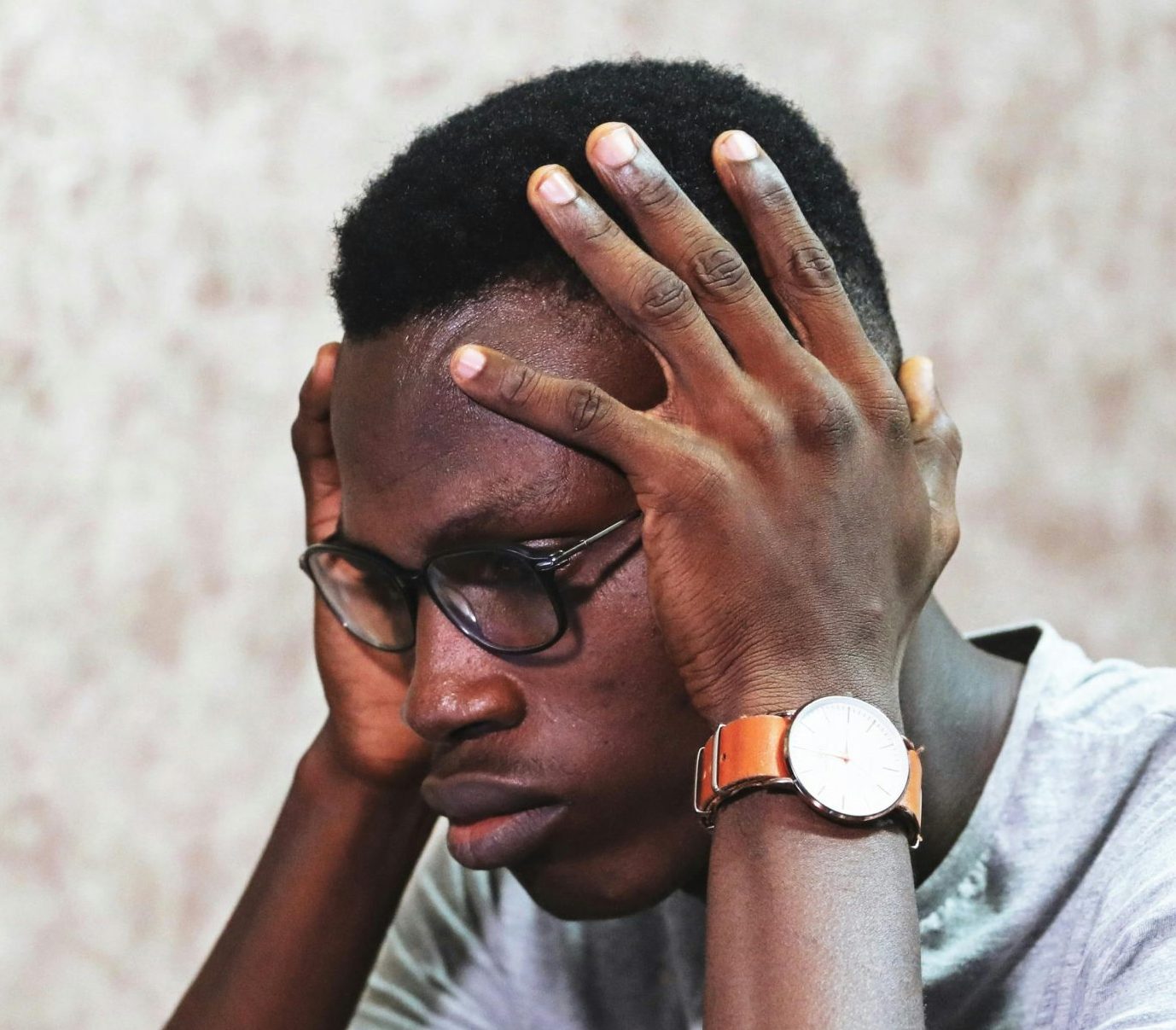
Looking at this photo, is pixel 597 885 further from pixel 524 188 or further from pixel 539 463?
pixel 524 188

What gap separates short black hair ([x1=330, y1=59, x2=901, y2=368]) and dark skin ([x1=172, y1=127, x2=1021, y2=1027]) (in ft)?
0.11

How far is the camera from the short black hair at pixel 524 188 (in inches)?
43.8

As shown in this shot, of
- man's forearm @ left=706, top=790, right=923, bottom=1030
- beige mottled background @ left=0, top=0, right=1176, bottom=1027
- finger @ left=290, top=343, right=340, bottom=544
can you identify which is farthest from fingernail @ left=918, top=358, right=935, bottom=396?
beige mottled background @ left=0, top=0, right=1176, bottom=1027

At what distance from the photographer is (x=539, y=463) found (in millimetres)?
1089

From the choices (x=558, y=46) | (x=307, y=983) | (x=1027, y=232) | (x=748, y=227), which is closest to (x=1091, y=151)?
(x=1027, y=232)

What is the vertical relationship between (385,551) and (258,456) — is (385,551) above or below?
below

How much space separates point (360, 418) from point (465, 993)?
684 millimetres

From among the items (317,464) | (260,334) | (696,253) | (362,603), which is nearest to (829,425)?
(696,253)

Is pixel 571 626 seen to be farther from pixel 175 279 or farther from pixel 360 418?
pixel 175 279

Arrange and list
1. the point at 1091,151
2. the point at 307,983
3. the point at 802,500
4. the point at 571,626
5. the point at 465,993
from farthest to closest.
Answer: the point at 1091,151 → the point at 465,993 → the point at 307,983 → the point at 571,626 → the point at 802,500

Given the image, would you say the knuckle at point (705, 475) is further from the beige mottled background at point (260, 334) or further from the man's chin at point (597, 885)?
the beige mottled background at point (260, 334)

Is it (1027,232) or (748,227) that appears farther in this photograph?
(1027,232)

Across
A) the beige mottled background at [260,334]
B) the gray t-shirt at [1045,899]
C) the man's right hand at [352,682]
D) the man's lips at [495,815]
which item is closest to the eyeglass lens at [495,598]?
the man's lips at [495,815]

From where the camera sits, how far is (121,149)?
212cm
